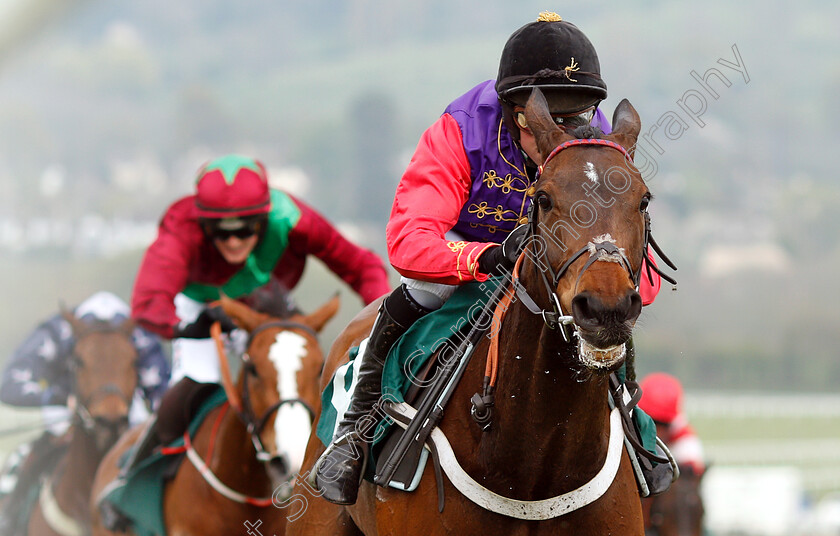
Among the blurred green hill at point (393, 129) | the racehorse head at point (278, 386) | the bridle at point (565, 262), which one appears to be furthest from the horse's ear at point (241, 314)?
the blurred green hill at point (393, 129)

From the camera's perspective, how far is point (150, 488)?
705 centimetres

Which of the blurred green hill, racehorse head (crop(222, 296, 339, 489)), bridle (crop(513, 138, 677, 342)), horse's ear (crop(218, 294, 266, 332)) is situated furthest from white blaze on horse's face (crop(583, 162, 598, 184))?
the blurred green hill

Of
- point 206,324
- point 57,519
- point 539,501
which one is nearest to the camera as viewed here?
point 539,501

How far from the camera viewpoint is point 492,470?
3.58 metres

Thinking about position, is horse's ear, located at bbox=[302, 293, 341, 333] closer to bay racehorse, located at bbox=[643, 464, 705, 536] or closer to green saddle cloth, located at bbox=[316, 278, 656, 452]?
green saddle cloth, located at bbox=[316, 278, 656, 452]

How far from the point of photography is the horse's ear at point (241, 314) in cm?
661

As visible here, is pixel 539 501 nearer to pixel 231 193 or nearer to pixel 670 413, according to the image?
pixel 231 193

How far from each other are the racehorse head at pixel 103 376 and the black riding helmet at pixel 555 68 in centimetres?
570

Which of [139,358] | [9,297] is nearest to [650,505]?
[139,358]

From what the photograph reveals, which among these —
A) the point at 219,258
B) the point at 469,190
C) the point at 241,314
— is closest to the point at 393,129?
the point at 219,258

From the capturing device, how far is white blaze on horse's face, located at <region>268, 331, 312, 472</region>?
604cm

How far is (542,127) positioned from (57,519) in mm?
6588

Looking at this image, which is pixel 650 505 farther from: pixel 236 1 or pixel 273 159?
pixel 236 1

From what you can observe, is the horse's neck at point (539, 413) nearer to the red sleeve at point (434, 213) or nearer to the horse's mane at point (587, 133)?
the red sleeve at point (434, 213)
